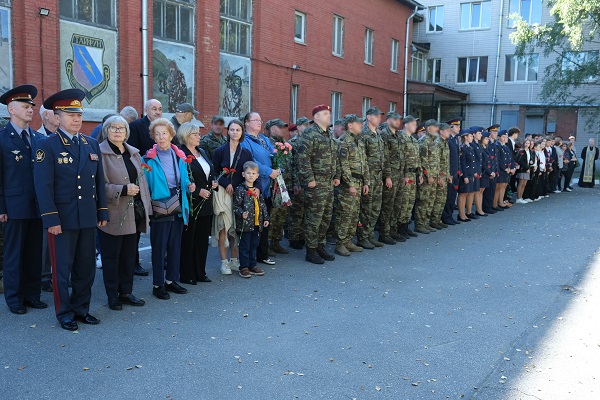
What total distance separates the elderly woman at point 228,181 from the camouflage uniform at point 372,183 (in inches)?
101

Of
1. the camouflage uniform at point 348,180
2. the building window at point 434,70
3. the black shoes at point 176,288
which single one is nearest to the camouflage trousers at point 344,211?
the camouflage uniform at point 348,180

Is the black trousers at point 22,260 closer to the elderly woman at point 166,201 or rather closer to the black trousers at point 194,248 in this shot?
the elderly woman at point 166,201

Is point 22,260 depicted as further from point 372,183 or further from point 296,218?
point 372,183

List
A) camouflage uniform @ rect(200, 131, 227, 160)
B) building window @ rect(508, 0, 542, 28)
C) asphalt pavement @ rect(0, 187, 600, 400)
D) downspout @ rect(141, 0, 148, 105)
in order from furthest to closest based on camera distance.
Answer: building window @ rect(508, 0, 542, 28), downspout @ rect(141, 0, 148, 105), camouflage uniform @ rect(200, 131, 227, 160), asphalt pavement @ rect(0, 187, 600, 400)

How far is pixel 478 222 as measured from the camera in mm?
11820

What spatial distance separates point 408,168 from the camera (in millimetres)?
9547

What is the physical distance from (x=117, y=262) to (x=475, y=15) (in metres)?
32.3

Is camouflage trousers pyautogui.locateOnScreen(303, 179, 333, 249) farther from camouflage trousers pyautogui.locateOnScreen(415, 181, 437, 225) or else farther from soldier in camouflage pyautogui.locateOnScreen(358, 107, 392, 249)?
Result: camouflage trousers pyautogui.locateOnScreen(415, 181, 437, 225)

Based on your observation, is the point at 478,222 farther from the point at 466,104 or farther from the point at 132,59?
the point at 466,104

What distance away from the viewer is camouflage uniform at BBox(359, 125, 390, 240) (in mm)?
8680

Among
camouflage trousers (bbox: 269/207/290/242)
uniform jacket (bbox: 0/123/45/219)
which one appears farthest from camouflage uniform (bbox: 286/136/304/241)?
uniform jacket (bbox: 0/123/45/219)

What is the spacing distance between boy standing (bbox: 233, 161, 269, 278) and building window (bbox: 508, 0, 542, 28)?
28.6m

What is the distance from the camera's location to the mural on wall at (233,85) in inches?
658

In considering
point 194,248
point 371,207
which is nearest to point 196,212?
point 194,248
